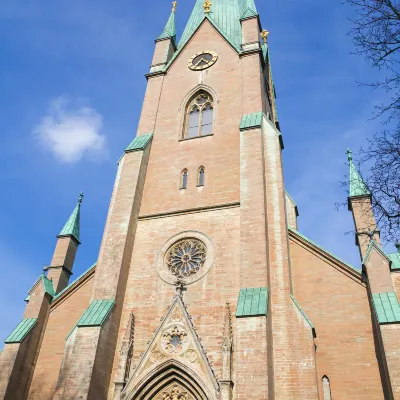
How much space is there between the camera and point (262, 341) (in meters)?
11.7

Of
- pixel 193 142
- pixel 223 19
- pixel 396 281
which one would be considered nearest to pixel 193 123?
pixel 193 142

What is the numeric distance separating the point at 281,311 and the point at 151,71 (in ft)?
50.3

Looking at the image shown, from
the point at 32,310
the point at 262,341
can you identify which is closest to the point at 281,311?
the point at 262,341

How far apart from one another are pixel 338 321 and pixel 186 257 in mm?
5471

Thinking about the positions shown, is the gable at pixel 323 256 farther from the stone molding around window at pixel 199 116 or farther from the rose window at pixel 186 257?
the stone molding around window at pixel 199 116

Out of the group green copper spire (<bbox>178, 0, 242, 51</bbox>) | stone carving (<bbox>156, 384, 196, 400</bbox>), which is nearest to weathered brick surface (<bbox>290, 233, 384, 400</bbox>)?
stone carving (<bbox>156, 384, 196, 400</bbox>)

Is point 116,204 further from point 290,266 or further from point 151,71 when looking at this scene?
point 151,71

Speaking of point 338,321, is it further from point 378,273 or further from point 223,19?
point 223,19

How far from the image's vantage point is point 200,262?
50.1ft

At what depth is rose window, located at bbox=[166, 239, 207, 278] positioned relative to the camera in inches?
600

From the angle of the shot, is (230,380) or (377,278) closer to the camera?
(230,380)

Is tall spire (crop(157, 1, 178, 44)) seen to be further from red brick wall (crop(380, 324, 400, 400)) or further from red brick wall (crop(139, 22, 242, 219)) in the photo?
red brick wall (crop(380, 324, 400, 400))

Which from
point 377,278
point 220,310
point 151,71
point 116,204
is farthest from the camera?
point 151,71

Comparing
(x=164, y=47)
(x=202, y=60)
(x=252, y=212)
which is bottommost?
(x=252, y=212)
